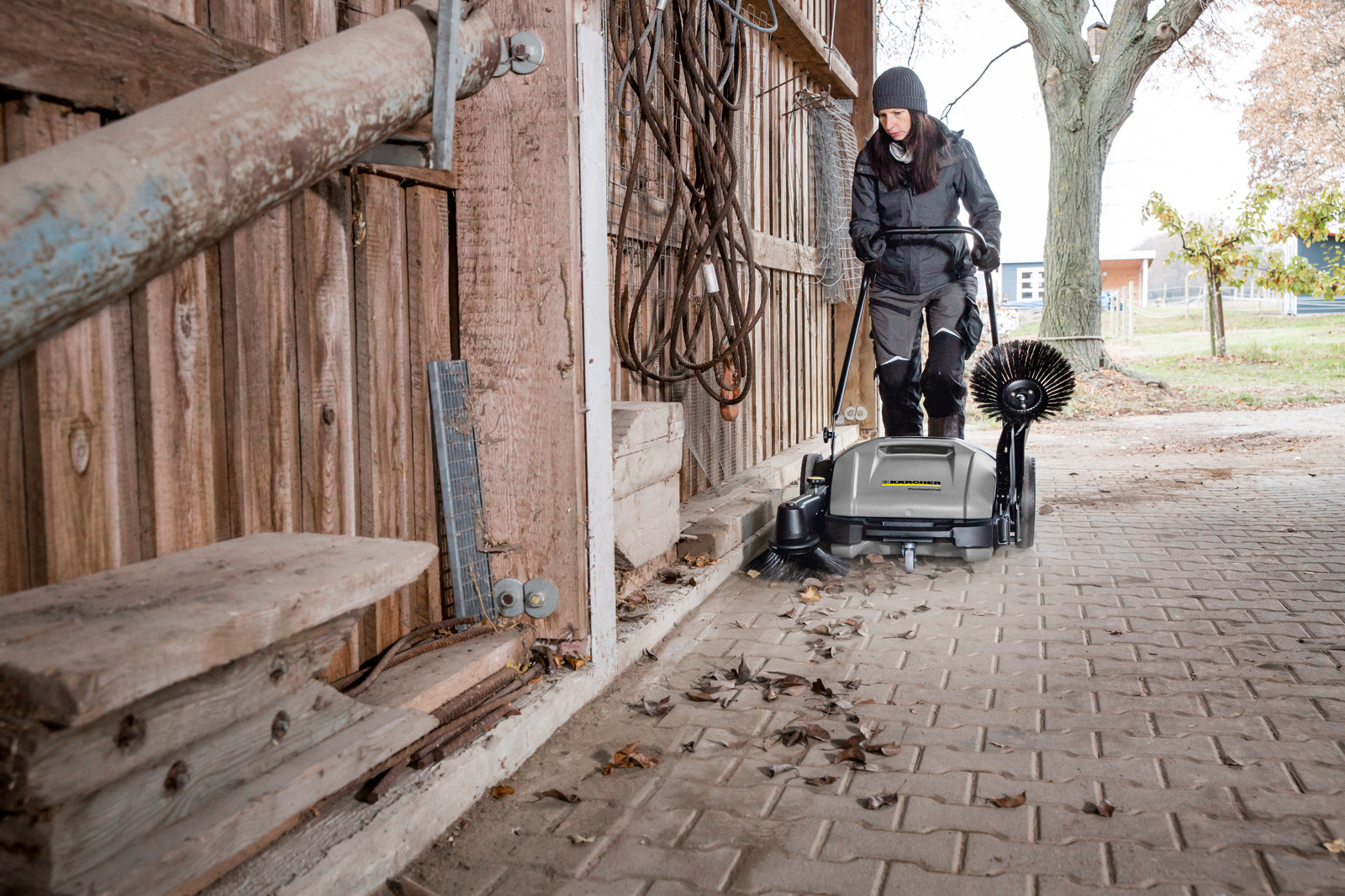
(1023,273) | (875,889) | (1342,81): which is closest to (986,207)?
(875,889)

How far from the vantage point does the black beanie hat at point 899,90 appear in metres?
5.31

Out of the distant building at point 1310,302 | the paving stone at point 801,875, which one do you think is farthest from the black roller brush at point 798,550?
the distant building at point 1310,302

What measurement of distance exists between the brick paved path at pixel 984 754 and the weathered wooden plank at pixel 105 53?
5.28 ft

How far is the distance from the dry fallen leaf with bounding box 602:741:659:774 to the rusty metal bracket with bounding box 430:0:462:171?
1.53 m

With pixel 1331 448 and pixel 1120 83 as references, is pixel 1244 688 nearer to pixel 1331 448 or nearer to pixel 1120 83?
pixel 1331 448

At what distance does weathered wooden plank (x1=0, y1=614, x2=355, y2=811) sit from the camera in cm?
136

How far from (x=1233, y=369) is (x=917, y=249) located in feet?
48.6

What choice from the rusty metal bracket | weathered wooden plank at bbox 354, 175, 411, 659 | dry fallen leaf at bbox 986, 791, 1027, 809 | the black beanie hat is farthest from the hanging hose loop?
dry fallen leaf at bbox 986, 791, 1027, 809

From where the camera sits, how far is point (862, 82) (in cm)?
815

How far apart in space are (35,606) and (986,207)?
4918 mm

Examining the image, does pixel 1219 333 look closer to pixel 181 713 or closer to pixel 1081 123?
pixel 1081 123

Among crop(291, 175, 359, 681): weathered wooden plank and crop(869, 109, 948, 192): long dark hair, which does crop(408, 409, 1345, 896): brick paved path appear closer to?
crop(291, 175, 359, 681): weathered wooden plank

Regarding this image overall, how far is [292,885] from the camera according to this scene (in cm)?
184

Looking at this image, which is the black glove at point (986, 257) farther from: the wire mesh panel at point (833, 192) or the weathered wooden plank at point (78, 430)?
the weathered wooden plank at point (78, 430)
